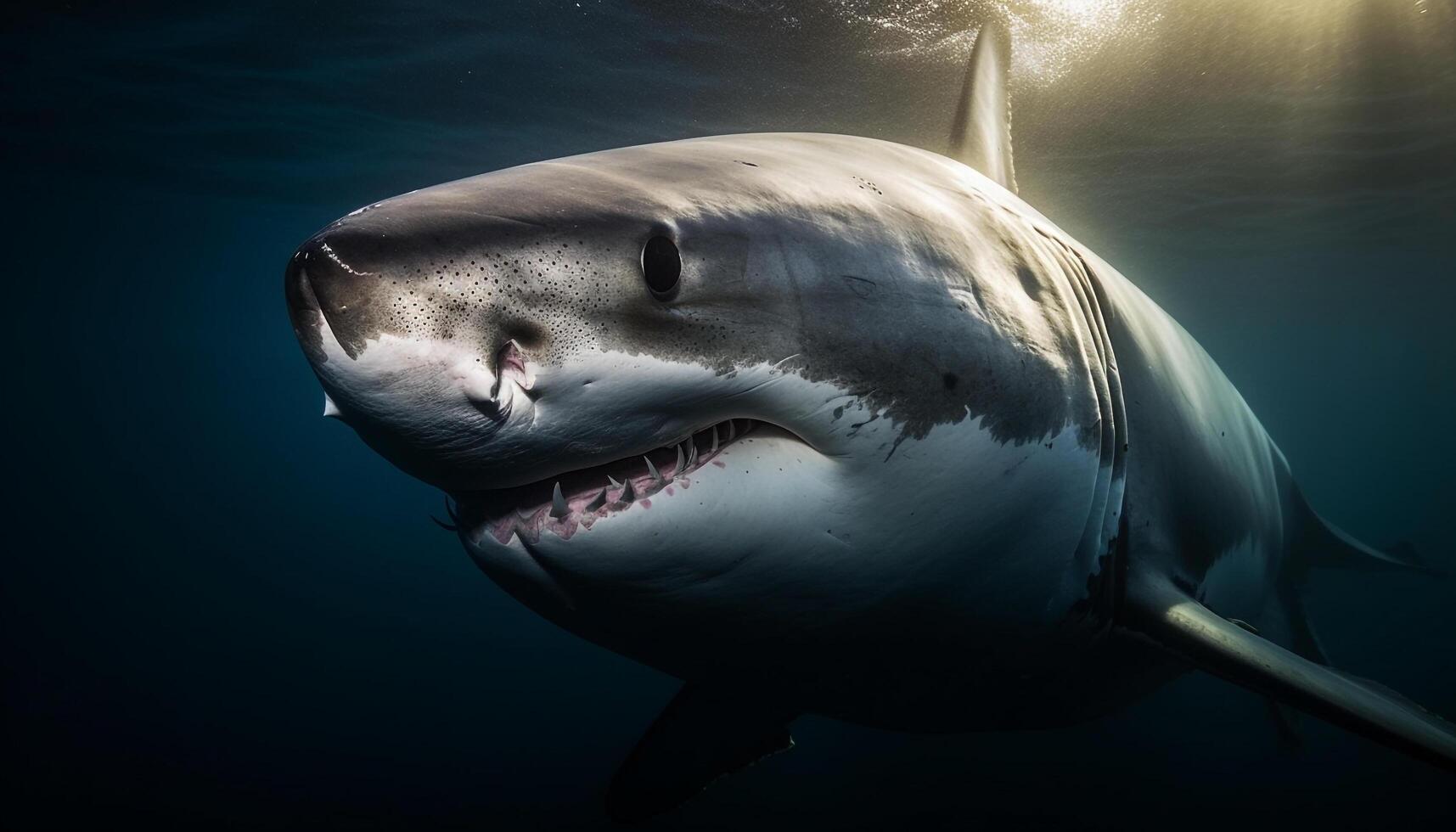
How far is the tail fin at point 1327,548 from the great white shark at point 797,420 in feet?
14.9

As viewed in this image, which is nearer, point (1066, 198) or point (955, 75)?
point (955, 75)

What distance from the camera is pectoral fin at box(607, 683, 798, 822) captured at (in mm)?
3236

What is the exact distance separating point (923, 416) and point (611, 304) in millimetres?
726

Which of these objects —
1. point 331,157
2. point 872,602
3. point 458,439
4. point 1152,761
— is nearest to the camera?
point 458,439

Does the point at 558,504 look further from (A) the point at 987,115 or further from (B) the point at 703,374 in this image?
(A) the point at 987,115

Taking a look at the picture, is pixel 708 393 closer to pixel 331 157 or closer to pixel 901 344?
pixel 901 344

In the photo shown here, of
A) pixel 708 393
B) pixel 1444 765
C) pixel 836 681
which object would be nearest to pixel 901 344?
pixel 708 393

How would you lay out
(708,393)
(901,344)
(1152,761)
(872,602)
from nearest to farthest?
(708,393), (901,344), (872,602), (1152,761)

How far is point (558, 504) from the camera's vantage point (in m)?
1.27

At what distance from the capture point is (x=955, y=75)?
37.6 ft

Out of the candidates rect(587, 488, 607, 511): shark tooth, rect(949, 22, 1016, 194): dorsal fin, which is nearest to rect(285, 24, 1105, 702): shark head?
rect(587, 488, 607, 511): shark tooth

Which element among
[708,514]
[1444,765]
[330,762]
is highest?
[708,514]

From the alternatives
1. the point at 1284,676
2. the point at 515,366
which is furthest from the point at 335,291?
the point at 1284,676

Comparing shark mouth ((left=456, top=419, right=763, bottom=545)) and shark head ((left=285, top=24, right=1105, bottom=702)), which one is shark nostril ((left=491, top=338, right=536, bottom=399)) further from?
shark mouth ((left=456, top=419, right=763, bottom=545))
